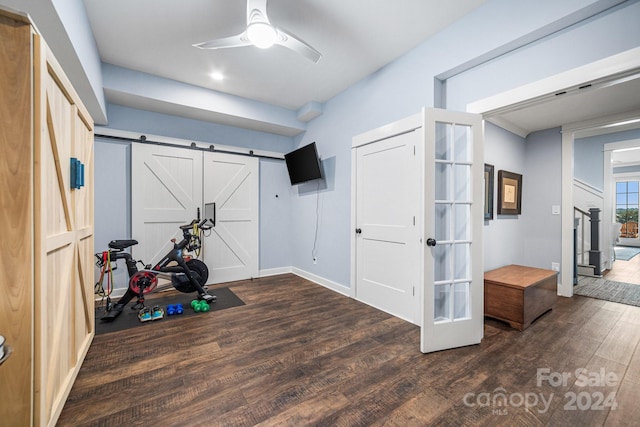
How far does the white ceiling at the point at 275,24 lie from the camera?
234cm

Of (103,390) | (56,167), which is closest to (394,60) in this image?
(56,167)

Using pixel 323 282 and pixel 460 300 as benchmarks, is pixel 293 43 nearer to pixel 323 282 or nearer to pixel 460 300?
pixel 460 300

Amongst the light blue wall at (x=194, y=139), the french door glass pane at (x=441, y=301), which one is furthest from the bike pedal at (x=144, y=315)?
the french door glass pane at (x=441, y=301)

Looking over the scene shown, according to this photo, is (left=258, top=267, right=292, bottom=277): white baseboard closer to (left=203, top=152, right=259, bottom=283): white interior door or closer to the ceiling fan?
(left=203, top=152, right=259, bottom=283): white interior door

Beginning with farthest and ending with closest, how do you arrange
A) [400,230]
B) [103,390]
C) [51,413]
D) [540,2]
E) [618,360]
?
[400,230], [618,360], [540,2], [103,390], [51,413]

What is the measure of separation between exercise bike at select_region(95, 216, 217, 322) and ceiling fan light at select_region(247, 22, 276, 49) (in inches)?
94.0

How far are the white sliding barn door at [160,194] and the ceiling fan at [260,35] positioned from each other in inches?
87.4

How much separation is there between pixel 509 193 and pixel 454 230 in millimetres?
2129

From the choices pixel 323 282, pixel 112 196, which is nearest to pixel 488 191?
pixel 323 282

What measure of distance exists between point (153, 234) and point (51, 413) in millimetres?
2868

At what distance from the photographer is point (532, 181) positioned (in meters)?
4.08

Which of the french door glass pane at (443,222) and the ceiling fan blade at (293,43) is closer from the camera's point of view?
the ceiling fan blade at (293,43)

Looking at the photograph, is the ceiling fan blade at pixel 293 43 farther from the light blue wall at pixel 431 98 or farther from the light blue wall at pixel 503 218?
the light blue wall at pixel 503 218

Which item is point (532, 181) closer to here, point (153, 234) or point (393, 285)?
point (393, 285)
